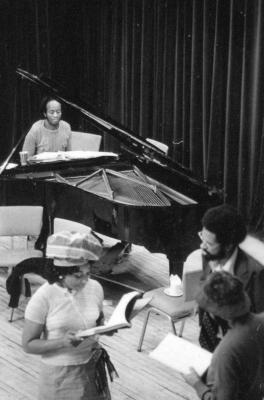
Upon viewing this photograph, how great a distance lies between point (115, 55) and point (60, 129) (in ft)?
8.95

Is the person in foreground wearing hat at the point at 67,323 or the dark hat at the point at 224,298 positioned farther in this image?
the person in foreground wearing hat at the point at 67,323

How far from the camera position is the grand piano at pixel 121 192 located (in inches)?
211

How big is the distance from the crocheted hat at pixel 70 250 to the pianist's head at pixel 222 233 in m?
0.71

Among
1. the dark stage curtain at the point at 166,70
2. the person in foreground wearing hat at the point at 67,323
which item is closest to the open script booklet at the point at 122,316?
the person in foreground wearing hat at the point at 67,323

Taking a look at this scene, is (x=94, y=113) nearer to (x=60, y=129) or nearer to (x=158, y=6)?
(x=60, y=129)

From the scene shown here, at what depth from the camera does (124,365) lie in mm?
4652

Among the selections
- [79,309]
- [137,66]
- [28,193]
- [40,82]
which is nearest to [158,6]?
[137,66]

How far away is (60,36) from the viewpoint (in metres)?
10.3

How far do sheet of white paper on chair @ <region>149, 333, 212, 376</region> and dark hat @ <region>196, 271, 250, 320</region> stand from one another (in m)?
0.43

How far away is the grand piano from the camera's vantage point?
5.37 m

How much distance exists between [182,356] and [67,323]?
552 millimetres

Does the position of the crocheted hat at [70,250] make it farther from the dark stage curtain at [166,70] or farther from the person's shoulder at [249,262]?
the dark stage curtain at [166,70]

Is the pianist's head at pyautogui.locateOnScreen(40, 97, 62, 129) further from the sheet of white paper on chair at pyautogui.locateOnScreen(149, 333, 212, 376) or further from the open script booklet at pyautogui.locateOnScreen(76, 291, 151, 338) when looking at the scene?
the sheet of white paper on chair at pyautogui.locateOnScreen(149, 333, 212, 376)

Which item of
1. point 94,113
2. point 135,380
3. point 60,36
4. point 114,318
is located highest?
point 60,36
